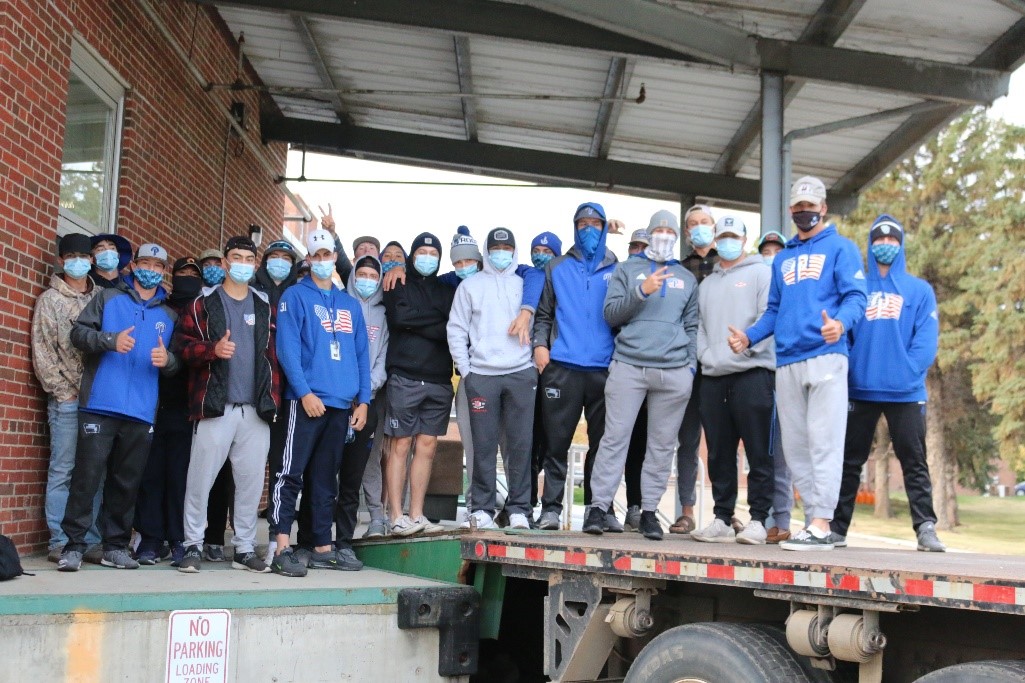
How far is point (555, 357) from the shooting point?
6.66 metres

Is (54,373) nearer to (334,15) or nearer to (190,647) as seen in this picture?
(190,647)

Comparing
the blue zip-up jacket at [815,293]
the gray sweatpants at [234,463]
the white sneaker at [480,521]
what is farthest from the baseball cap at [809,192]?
the gray sweatpants at [234,463]

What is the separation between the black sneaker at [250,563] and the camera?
609cm

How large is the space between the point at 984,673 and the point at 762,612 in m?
1.29

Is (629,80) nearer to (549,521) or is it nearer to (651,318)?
(651,318)

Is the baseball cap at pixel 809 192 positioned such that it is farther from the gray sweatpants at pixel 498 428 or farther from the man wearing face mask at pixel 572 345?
the gray sweatpants at pixel 498 428

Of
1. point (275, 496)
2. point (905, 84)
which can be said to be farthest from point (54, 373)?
point (905, 84)

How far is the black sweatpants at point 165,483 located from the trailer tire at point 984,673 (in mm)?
4716

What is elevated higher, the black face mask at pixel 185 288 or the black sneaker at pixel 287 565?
the black face mask at pixel 185 288

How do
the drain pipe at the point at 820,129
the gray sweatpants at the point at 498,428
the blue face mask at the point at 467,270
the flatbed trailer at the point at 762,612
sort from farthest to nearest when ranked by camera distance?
the drain pipe at the point at 820,129
the blue face mask at the point at 467,270
the gray sweatpants at the point at 498,428
the flatbed trailer at the point at 762,612

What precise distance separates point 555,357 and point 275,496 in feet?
6.29

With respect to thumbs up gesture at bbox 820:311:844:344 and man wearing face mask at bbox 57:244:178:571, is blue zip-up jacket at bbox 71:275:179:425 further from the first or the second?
thumbs up gesture at bbox 820:311:844:344

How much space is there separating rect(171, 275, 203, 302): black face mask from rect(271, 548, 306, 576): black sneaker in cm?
205

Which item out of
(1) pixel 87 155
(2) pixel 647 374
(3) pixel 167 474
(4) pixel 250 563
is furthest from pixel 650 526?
(1) pixel 87 155
